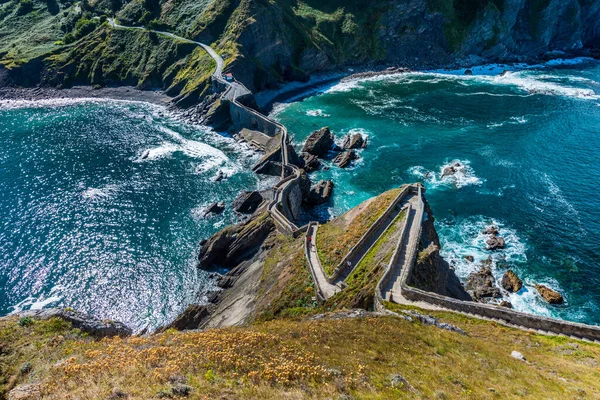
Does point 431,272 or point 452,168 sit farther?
point 452,168

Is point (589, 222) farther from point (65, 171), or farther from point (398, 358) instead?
point (65, 171)

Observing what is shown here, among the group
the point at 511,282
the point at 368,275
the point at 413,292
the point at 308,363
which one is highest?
the point at 308,363

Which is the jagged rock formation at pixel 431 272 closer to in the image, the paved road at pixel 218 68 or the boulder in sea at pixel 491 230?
the boulder in sea at pixel 491 230

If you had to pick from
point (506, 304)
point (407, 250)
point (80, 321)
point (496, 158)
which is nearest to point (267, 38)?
point (496, 158)

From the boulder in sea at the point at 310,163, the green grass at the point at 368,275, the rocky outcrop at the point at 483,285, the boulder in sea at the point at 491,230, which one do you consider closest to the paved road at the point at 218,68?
the boulder in sea at the point at 310,163

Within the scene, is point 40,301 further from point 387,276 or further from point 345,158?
point 345,158

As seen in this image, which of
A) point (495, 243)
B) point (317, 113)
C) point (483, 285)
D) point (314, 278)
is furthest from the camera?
point (317, 113)

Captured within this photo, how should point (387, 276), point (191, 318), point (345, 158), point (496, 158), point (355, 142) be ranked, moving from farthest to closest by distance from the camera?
point (355, 142), point (345, 158), point (496, 158), point (191, 318), point (387, 276)
